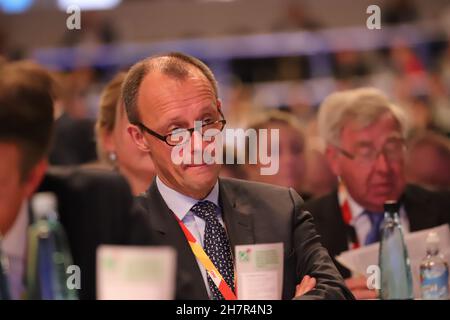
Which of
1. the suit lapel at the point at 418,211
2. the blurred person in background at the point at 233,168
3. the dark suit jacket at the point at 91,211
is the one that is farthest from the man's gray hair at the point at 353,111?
the dark suit jacket at the point at 91,211

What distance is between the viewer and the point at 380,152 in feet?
10.7

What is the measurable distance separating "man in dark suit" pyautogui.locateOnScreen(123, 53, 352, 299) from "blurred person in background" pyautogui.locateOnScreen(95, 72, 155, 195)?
0.72ft

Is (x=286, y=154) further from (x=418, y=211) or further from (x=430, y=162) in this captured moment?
(x=430, y=162)

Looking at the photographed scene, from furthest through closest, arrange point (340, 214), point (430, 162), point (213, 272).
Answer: point (430, 162), point (340, 214), point (213, 272)

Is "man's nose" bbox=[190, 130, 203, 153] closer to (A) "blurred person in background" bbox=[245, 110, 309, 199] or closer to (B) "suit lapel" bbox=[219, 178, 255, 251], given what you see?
(B) "suit lapel" bbox=[219, 178, 255, 251]

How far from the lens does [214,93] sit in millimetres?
2574

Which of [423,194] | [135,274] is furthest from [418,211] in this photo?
[135,274]

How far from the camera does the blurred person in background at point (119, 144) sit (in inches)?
113

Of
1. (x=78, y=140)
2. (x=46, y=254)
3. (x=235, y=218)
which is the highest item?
(x=78, y=140)

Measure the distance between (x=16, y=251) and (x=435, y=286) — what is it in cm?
117

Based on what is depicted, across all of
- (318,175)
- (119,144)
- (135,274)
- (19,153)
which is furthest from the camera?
(318,175)

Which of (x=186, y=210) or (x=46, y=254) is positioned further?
(x=186, y=210)

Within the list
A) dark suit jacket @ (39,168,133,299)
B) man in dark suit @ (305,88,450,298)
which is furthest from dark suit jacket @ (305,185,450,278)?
dark suit jacket @ (39,168,133,299)

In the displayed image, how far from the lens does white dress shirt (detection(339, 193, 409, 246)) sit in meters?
3.22
